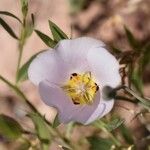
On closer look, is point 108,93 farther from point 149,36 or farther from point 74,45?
point 149,36

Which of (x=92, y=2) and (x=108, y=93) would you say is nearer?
(x=108, y=93)

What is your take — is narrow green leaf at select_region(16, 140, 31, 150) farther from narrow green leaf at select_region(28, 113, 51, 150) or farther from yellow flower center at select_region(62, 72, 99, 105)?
yellow flower center at select_region(62, 72, 99, 105)

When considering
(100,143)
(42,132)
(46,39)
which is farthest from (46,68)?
(100,143)

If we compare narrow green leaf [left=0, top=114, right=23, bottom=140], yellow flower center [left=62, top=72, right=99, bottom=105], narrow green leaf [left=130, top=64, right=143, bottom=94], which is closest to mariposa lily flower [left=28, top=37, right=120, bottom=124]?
yellow flower center [left=62, top=72, right=99, bottom=105]

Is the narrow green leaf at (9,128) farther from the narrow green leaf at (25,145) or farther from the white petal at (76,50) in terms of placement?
the white petal at (76,50)

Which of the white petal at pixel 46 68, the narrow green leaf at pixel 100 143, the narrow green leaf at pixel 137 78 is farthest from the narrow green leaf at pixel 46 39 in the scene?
the narrow green leaf at pixel 100 143

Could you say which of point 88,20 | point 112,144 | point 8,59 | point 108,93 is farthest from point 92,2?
point 108,93
